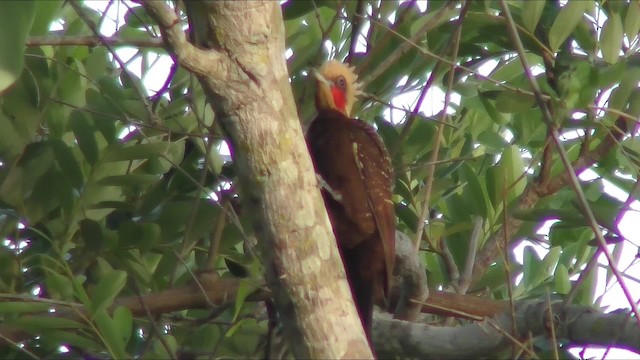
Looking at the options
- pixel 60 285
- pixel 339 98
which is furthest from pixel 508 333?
pixel 339 98

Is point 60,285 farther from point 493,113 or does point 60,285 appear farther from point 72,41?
point 493,113

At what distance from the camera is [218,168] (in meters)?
2.72

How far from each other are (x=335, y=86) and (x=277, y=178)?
134 centimetres

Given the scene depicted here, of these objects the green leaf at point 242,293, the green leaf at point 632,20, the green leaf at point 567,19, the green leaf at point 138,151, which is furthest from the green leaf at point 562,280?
the green leaf at point 138,151

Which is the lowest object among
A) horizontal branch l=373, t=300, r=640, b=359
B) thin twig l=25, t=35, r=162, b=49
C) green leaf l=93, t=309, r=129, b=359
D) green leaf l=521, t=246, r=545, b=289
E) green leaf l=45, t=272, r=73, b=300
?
horizontal branch l=373, t=300, r=640, b=359

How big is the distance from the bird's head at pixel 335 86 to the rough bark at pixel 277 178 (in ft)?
3.67

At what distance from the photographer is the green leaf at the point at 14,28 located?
67.7 inches

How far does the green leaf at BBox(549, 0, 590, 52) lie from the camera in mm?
2232

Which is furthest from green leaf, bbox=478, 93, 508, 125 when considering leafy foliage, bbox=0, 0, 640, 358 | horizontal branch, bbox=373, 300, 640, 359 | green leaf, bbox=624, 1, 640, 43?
horizontal branch, bbox=373, 300, 640, 359

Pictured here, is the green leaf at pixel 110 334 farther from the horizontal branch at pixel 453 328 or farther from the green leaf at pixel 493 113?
the green leaf at pixel 493 113

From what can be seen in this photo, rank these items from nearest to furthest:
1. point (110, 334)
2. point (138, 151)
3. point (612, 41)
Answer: point (110, 334) → point (612, 41) → point (138, 151)

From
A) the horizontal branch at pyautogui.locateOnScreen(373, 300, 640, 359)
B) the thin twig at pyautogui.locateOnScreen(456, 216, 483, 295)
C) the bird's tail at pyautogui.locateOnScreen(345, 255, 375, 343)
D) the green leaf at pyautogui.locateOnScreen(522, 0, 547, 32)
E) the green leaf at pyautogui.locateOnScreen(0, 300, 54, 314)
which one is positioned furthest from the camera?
the thin twig at pyautogui.locateOnScreen(456, 216, 483, 295)

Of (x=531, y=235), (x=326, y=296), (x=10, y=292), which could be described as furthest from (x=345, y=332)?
(x=531, y=235)

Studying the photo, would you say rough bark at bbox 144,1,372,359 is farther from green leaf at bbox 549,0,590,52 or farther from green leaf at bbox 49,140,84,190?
green leaf at bbox 49,140,84,190
